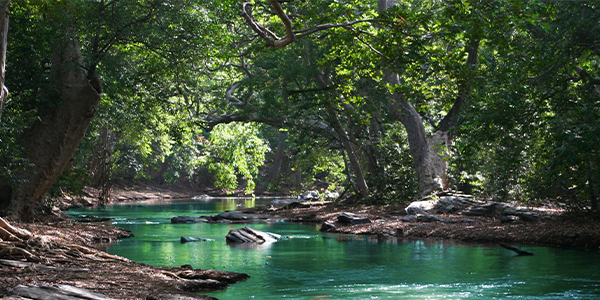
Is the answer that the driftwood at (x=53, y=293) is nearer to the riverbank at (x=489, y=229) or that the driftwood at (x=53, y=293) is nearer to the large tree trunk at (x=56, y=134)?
the large tree trunk at (x=56, y=134)

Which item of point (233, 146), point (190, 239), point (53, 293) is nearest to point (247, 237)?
point (190, 239)

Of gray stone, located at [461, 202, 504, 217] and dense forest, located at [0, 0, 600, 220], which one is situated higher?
dense forest, located at [0, 0, 600, 220]

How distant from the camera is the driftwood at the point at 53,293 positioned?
5.32 metres

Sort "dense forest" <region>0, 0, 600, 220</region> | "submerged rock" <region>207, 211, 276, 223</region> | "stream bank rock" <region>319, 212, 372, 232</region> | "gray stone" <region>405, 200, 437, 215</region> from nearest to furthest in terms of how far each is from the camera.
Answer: "dense forest" <region>0, 0, 600, 220</region>, "stream bank rock" <region>319, 212, 372, 232</region>, "gray stone" <region>405, 200, 437, 215</region>, "submerged rock" <region>207, 211, 276, 223</region>

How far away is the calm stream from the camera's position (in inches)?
327

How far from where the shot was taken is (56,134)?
1371 centimetres

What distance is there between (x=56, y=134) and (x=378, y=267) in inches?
340

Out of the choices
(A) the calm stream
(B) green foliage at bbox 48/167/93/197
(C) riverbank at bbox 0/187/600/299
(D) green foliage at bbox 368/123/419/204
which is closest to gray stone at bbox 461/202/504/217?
(C) riverbank at bbox 0/187/600/299

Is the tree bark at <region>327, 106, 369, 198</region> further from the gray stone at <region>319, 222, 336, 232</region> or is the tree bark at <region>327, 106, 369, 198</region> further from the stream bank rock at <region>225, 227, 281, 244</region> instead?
the stream bank rock at <region>225, 227, 281, 244</region>

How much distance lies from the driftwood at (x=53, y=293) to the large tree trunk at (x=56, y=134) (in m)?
8.25

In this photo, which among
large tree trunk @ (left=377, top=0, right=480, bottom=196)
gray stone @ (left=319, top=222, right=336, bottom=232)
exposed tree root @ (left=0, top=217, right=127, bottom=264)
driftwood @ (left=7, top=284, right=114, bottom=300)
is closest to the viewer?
driftwood @ (left=7, top=284, right=114, bottom=300)

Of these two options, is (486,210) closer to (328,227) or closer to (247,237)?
(328,227)

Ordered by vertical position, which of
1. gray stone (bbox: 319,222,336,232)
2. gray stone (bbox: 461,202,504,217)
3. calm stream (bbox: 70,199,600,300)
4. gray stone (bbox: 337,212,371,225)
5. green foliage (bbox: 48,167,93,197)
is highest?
green foliage (bbox: 48,167,93,197)

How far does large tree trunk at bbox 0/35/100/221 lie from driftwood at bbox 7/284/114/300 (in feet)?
27.1
